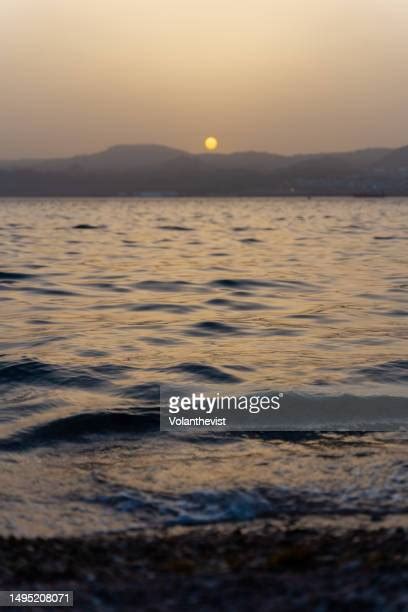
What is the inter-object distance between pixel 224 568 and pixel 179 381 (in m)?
4.98

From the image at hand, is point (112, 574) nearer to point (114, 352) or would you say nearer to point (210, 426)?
point (210, 426)

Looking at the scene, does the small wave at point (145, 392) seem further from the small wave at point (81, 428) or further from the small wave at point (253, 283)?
the small wave at point (253, 283)

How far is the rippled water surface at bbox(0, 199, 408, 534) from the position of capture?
502 cm

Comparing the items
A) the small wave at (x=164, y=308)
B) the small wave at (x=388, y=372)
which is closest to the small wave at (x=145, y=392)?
the small wave at (x=388, y=372)

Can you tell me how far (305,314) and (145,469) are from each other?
831cm

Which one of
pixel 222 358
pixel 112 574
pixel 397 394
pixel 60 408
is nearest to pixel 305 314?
pixel 222 358

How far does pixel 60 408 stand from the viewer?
25.3ft

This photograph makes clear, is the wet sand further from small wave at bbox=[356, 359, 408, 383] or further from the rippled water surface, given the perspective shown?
small wave at bbox=[356, 359, 408, 383]

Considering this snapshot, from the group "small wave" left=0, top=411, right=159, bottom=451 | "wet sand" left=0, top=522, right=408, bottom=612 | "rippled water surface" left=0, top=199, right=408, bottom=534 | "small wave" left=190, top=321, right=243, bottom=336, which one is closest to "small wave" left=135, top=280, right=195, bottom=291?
"rippled water surface" left=0, top=199, right=408, bottom=534

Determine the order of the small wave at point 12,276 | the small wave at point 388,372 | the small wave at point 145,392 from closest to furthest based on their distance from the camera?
the small wave at point 145,392 < the small wave at point 388,372 < the small wave at point 12,276

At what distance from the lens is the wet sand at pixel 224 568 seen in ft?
11.3

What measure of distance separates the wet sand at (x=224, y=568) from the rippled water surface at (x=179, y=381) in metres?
0.35

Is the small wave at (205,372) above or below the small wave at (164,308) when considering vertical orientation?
below

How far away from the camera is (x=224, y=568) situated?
3842 mm
